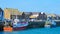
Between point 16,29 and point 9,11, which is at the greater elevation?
point 9,11

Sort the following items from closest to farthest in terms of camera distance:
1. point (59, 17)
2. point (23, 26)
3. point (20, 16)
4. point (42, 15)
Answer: point (23, 26), point (20, 16), point (42, 15), point (59, 17)


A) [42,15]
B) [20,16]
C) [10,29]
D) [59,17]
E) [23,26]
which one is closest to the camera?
[10,29]

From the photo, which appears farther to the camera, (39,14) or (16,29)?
(39,14)

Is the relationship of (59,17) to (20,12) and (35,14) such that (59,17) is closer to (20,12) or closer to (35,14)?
(35,14)

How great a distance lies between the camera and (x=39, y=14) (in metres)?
52.4

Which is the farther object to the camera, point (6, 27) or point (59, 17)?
point (59, 17)

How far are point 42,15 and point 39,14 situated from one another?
872mm

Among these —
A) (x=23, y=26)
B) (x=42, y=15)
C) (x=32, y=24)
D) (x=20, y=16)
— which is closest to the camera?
(x=23, y=26)

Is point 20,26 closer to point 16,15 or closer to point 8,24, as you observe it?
point 8,24

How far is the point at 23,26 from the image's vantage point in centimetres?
3591

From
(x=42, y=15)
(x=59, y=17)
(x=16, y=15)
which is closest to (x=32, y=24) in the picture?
(x=16, y=15)

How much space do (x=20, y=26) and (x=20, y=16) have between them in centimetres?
992

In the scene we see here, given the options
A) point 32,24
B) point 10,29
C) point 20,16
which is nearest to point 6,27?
point 10,29

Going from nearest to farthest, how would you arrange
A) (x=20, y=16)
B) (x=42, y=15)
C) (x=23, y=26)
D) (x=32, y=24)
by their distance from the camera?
(x=23, y=26) < (x=32, y=24) < (x=20, y=16) < (x=42, y=15)
